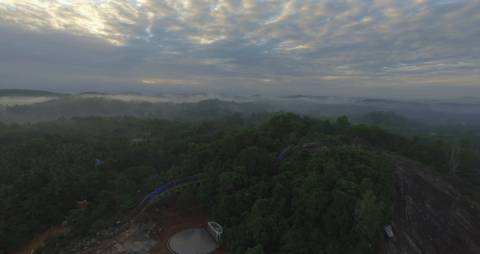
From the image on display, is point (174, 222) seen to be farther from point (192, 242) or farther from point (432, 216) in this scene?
point (432, 216)

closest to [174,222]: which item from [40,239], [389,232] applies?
[40,239]

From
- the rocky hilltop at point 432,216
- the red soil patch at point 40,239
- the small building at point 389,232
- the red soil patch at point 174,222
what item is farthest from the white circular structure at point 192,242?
the small building at point 389,232

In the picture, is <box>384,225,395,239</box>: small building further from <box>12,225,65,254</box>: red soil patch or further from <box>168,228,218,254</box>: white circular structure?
<box>12,225,65,254</box>: red soil patch

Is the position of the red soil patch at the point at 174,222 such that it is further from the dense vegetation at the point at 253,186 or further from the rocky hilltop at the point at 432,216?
the rocky hilltop at the point at 432,216

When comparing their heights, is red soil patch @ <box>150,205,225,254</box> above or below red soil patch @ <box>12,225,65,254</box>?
above

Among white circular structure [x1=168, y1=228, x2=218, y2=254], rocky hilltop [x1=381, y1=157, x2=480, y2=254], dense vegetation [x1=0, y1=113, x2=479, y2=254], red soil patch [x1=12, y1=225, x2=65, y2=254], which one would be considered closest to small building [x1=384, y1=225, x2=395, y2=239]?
rocky hilltop [x1=381, y1=157, x2=480, y2=254]

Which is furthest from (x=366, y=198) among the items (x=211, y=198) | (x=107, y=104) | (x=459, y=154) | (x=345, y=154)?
(x=107, y=104)
